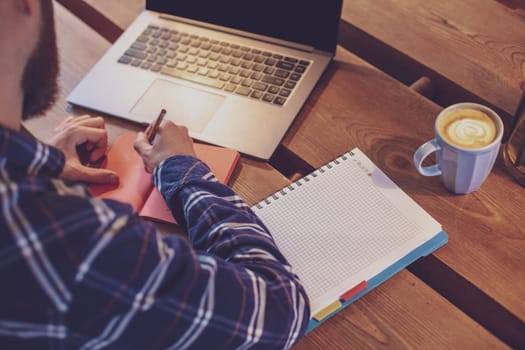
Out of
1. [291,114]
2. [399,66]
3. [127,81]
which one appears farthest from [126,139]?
[399,66]

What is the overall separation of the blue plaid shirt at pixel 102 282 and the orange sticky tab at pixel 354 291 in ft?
0.28

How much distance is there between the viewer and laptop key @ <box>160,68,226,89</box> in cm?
95

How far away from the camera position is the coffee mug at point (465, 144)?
2.23ft

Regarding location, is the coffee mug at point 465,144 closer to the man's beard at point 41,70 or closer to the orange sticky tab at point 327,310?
the orange sticky tab at point 327,310

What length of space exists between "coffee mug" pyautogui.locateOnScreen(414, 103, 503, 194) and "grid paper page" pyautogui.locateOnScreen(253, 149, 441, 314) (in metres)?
0.08

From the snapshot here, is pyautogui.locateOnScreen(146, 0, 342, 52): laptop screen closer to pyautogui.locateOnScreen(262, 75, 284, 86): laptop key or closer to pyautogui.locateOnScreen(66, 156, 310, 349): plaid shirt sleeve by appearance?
pyautogui.locateOnScreen(262, 75, 284, 86): laptop key

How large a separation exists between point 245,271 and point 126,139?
404mm

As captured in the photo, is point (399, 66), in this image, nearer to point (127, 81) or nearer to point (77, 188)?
point (127, 81)

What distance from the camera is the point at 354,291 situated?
0.67 metres

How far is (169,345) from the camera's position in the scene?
1.70 ft

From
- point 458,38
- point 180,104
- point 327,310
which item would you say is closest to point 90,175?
point 180,104

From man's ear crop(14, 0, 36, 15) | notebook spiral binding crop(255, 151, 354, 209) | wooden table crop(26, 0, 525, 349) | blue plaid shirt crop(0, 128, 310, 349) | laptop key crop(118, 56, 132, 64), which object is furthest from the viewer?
laptop key crop(118, 56, 132, 64)

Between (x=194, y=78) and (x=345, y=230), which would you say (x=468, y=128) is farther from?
(x=194, y=78)

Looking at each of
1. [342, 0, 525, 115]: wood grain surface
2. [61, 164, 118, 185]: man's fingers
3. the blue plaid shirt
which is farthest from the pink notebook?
[342, 0, 525, 115]: wood grain surface
